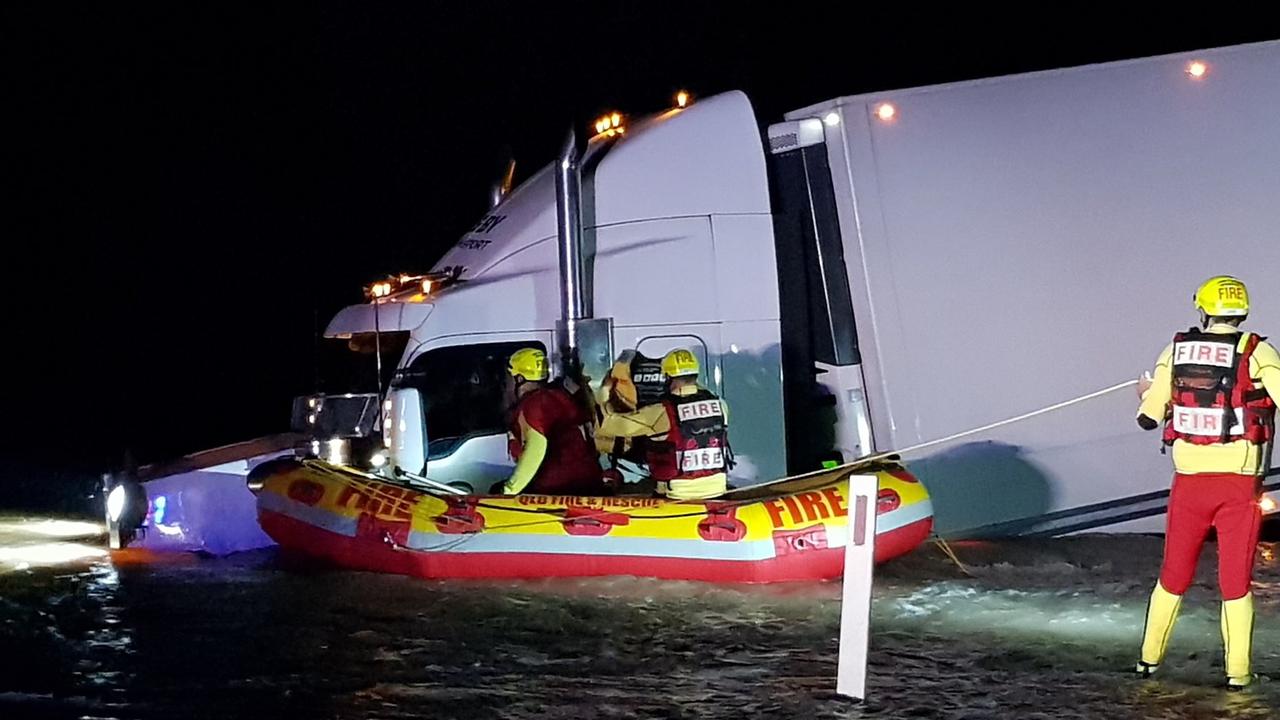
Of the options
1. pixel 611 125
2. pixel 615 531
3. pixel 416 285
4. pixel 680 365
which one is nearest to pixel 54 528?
pixel 416 285

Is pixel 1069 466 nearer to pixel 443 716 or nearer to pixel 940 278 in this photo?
pixel 940 278

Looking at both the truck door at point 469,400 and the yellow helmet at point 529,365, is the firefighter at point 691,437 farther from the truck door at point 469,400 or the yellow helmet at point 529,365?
the truck door at point 469,400

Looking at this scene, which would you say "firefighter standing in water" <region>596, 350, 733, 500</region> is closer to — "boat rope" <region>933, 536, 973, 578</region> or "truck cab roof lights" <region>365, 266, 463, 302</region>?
"boat rope" <region>933, 536, 973, 578</region>

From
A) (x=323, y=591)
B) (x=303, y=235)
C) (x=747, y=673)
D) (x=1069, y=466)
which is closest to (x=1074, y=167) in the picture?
(x=1069, y=466)

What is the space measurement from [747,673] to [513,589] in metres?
3.00

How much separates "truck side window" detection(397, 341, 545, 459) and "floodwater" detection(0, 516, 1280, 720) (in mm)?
1354

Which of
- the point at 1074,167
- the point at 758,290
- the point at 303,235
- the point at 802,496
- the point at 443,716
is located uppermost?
the point at 303,235

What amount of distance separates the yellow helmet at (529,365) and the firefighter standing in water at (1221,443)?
5.11m

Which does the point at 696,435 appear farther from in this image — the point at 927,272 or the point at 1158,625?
the point at 1158,625

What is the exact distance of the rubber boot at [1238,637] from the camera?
324 inches

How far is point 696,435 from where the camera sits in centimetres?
1177

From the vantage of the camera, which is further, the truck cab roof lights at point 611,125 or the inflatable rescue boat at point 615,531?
the truck cab roof lights at point 611,125

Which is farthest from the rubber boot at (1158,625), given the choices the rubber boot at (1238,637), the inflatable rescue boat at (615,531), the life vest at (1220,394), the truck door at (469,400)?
the truck door at (469,400)

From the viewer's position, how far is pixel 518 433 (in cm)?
1225
